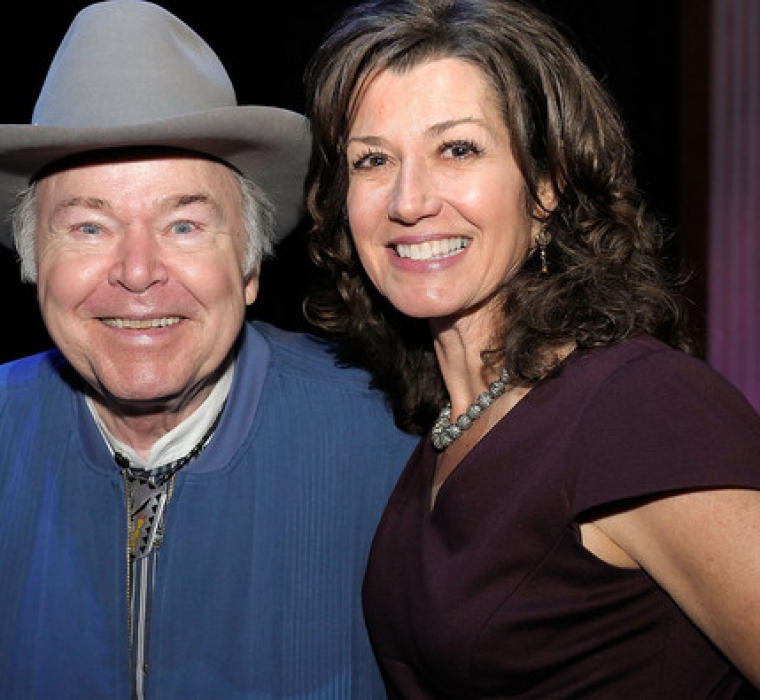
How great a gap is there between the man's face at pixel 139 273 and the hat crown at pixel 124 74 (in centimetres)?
11

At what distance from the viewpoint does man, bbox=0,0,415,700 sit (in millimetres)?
2297

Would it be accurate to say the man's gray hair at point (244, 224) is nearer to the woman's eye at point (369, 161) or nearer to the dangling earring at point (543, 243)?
the woman's eye at point (369, 161)

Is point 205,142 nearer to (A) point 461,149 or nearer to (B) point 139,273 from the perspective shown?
(B) point 139,273

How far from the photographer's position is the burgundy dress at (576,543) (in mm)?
1806

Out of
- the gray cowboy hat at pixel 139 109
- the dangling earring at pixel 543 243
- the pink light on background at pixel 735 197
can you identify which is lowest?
the pink light on background at pixel 735 197

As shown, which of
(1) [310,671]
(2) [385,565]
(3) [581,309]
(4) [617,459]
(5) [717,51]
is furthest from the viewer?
(5) [717,51]

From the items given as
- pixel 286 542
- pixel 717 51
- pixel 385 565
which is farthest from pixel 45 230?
pixel 717 51

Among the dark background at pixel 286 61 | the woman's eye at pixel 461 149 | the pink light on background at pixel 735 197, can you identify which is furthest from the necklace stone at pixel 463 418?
the pink light on background at pixel 735 197

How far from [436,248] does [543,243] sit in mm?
229

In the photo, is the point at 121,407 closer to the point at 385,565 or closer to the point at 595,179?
the point at 385,565

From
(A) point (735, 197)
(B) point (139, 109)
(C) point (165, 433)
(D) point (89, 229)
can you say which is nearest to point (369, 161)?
(B) point (139, 109)

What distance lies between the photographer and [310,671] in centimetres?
241

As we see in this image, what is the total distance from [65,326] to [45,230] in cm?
21

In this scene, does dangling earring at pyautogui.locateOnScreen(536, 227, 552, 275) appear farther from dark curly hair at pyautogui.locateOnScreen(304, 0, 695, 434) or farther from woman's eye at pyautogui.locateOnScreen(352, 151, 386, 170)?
woman's eye at pyautogui.locateOnScreen(352, 151, 386, 170)
